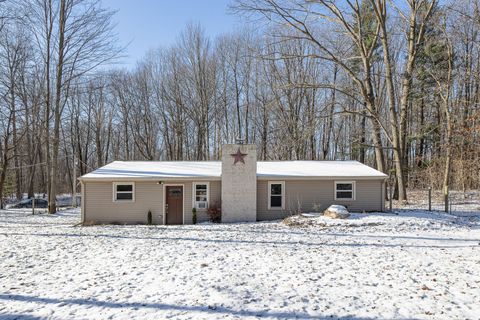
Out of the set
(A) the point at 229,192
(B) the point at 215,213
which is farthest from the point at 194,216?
(A) the point at 229,192

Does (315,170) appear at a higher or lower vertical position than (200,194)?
higher

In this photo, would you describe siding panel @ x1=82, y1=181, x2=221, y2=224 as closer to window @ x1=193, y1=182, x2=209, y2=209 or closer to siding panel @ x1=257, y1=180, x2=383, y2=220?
window @ x1=193, y1=182, x2=209, y2=209

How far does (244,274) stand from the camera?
260 inches

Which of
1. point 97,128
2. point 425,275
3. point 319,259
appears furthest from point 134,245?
point 97,128

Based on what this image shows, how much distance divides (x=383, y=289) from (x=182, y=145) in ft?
99.0

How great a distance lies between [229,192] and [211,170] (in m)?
1.93

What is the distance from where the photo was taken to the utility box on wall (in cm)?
1458

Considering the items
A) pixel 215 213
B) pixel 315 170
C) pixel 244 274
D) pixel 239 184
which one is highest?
pixel 315 170

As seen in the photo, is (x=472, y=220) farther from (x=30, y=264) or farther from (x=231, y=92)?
(x=231, y=92)

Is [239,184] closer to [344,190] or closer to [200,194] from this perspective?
[200,194]

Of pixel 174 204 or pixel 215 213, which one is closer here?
pixel 215 213

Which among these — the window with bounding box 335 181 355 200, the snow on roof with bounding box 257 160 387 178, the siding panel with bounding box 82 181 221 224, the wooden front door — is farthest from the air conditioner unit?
the window with bounding box 335 181 355 200

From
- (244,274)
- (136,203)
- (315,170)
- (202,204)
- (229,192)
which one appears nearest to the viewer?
(244,274)

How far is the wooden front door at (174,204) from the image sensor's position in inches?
588
